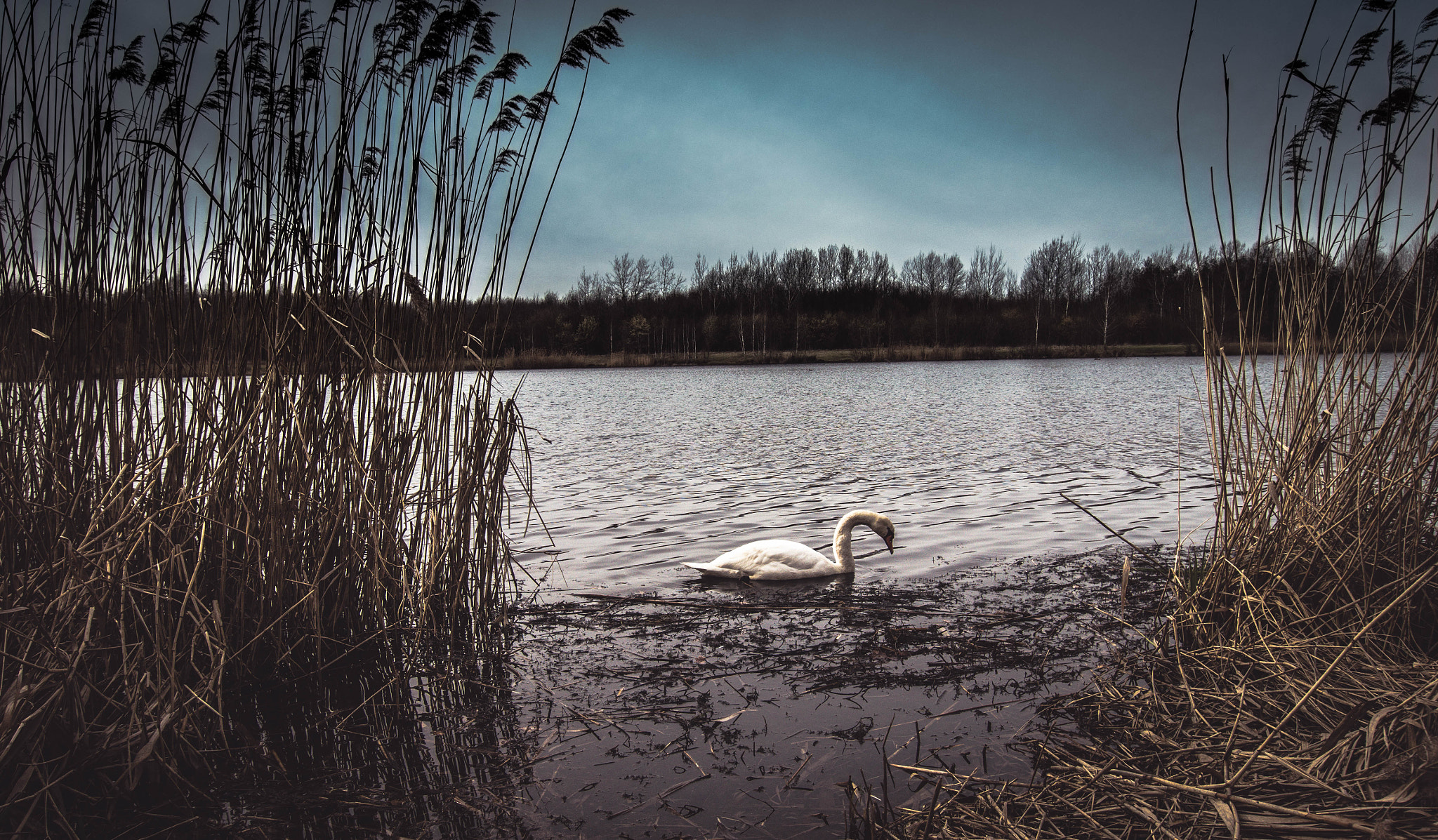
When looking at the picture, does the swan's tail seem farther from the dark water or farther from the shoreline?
the shoreline

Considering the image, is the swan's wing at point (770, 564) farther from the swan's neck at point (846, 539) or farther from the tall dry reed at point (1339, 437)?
the tall dry reed at point (1339, 437)

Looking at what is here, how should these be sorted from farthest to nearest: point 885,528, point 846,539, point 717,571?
1. point 885,528
2. point 846,539
3. point 717,571

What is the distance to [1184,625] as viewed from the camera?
11.8 feet

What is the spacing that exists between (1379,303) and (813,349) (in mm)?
73431

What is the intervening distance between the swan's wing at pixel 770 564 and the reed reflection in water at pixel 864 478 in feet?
0.94

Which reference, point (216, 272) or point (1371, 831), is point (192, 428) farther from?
point (1371, 831)

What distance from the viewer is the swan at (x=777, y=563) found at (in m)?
5.87

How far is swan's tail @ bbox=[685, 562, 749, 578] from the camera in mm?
5852

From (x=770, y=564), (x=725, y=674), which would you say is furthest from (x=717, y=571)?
(x=725, y=674)

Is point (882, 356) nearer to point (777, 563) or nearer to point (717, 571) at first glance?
point (777, 563)

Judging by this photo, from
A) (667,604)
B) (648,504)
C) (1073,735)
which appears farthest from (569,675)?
(648,504)

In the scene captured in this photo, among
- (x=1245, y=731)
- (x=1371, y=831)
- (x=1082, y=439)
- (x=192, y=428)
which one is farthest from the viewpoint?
(x=1082, y=439)

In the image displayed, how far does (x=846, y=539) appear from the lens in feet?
20.2

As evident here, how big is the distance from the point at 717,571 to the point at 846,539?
1043mm
